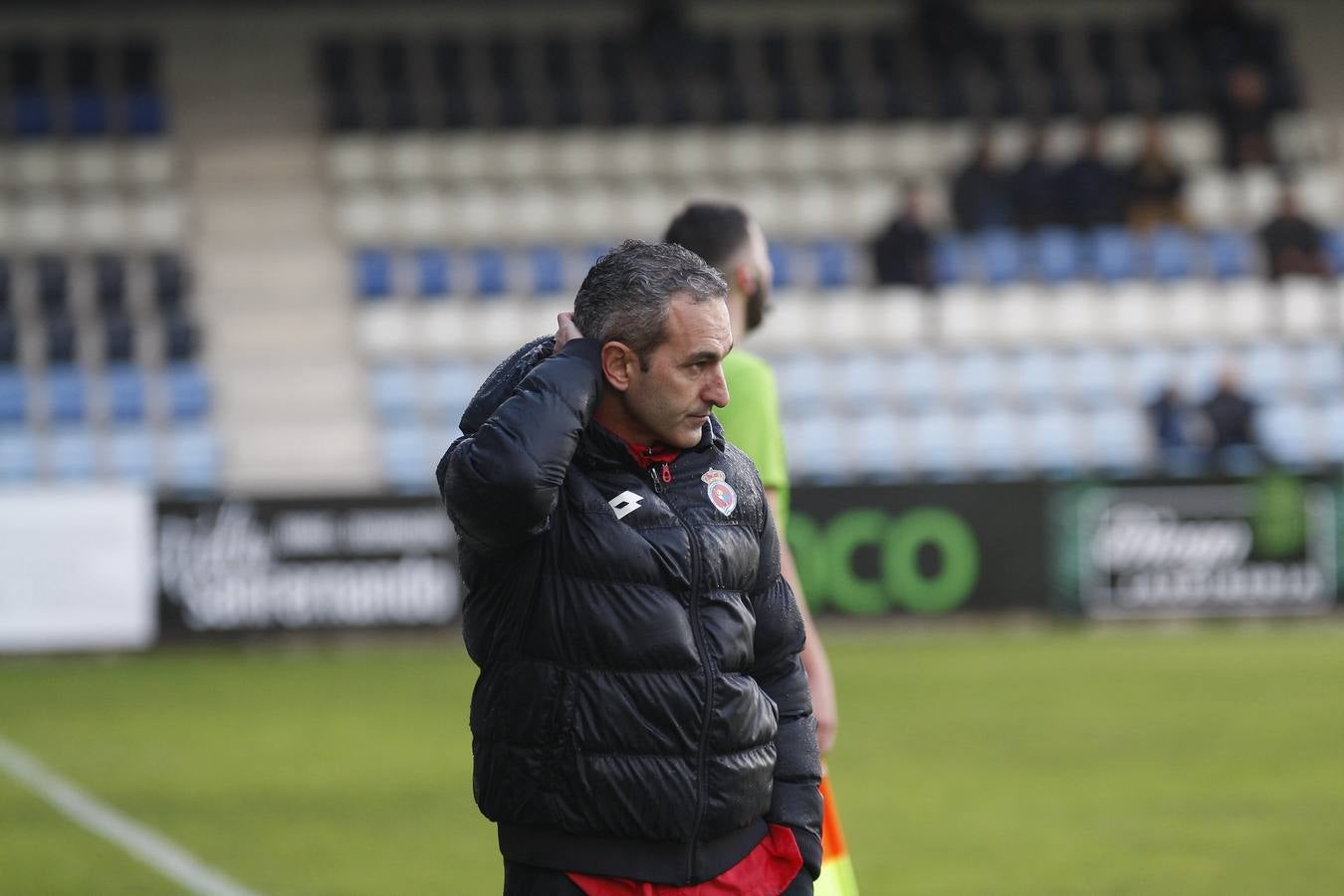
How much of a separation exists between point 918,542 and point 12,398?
9070mm

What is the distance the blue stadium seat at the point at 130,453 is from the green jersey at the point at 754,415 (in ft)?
53.9

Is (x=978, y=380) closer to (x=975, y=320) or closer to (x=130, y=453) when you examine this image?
(x=975, y=320)

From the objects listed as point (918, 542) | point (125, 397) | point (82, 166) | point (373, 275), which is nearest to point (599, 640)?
point (918, 542)

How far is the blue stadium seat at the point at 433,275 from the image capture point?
22.2 m

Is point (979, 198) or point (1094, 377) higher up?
point (979, 198)

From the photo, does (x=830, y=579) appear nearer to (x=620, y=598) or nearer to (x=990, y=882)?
(x=990, y=882)

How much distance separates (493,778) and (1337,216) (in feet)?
71.3

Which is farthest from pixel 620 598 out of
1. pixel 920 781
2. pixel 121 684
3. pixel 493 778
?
pixel 121 684

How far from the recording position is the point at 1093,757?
10.7 metres

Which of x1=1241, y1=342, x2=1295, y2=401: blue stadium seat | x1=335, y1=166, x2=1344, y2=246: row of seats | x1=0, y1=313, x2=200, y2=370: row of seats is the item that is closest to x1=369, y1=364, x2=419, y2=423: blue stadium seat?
x1=0, y1=313, x2=200, y2=370: row of seats

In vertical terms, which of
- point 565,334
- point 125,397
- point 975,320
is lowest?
point 125,397

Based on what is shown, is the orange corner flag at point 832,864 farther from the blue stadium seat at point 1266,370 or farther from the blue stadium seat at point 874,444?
the blue stadium seat at point 1266,370

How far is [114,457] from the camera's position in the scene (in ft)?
66.6

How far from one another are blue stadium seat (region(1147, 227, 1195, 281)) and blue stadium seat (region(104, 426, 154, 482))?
1057cm
